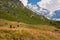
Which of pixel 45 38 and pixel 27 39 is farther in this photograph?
pixel 45 38

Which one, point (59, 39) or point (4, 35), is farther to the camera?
point (59, 39)

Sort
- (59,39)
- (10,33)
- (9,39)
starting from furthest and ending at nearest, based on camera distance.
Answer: (59,39), (10,33), (9,39)

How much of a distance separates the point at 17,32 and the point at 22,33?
2.98 ft

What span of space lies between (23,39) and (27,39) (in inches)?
34.7

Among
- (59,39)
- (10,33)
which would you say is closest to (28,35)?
(10,33)

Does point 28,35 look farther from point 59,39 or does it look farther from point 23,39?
point 59,39

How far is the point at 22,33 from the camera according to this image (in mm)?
33062

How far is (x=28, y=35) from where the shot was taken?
33.2m

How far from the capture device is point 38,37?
A: 112 feet

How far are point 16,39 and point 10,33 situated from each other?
2.26 metres

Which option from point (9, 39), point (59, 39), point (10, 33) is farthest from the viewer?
point (59, 39)

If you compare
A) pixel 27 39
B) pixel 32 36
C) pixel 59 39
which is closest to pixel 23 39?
pixel 27 39

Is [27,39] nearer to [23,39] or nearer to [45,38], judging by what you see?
[23,39]

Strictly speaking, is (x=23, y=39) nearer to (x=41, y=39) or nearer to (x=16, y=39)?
(x=16, y=39)
